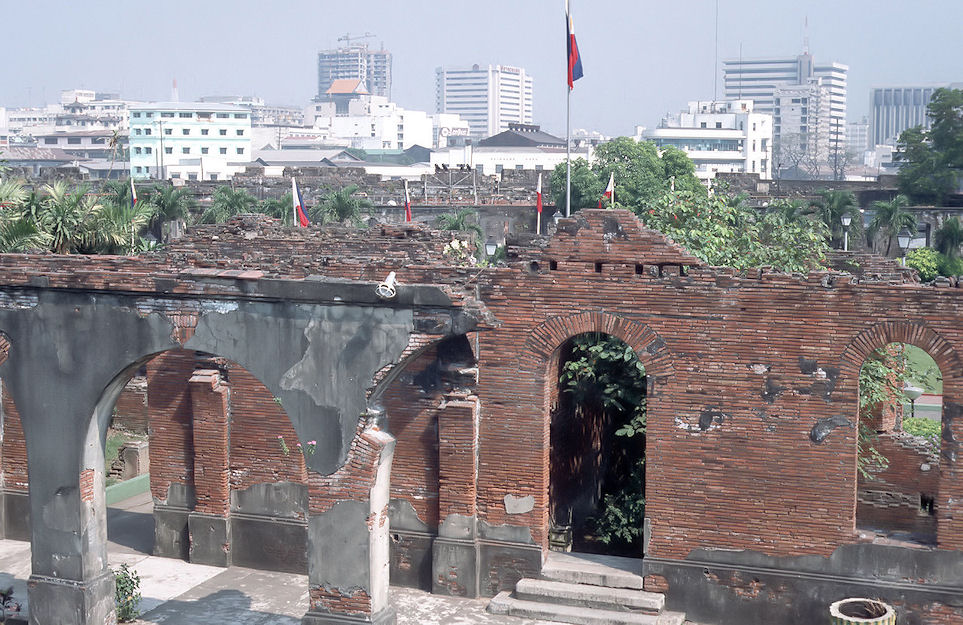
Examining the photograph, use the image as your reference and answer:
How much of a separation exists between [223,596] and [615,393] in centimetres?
577

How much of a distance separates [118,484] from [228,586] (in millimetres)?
5286

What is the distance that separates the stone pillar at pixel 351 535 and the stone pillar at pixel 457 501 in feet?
7.34

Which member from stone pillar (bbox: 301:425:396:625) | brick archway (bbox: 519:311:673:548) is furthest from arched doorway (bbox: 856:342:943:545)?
stone pillar (bbox: 301:425:396:625)

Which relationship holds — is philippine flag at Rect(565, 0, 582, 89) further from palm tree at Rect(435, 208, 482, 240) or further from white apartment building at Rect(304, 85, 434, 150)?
white apartment building at Rect(304, 85, 434, 150)

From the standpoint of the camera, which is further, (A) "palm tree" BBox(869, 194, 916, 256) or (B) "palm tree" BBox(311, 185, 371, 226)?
(A) "palm tree" BBox(869, 194, 916, 256)

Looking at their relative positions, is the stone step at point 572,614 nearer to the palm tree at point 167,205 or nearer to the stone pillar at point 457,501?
the stone pillar at point 457,501

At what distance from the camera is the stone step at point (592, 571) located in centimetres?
1453

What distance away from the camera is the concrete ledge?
20125mm

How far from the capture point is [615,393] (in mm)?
15859

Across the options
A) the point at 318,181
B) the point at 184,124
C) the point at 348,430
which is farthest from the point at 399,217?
the point at 184,124

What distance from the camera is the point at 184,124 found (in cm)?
12150

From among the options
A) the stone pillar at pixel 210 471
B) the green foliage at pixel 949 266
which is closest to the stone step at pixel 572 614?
the stone pillar at pixel 210 471

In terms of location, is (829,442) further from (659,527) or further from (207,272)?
(207,272)

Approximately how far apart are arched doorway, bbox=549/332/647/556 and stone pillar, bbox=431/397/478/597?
1.23 meters
